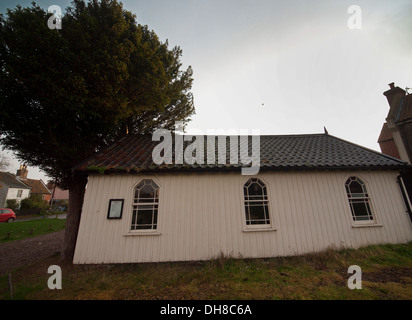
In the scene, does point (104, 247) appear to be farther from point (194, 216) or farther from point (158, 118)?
point (158, 118)

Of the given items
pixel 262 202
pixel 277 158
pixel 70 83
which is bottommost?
pixel 262 202

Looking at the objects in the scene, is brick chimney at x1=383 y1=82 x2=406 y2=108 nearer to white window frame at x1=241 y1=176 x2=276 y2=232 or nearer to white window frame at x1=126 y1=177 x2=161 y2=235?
white window frame at x1=241 y1=176 x2=276 y2=232

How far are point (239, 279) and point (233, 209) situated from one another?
2574 mm

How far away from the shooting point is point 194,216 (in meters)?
7.00

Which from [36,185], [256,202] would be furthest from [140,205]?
[36,185]

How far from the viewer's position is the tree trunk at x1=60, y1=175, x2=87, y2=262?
7.41m

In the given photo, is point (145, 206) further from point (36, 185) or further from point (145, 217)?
point (36, 185)

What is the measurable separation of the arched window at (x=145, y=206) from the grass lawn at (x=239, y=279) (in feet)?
5.11

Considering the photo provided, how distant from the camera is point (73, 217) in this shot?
7895 millimetres

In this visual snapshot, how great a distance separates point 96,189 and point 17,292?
3.60 meters

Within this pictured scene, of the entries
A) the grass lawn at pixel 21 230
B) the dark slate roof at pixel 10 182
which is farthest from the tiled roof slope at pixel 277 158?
the dark slate roof at pixel 10 182
